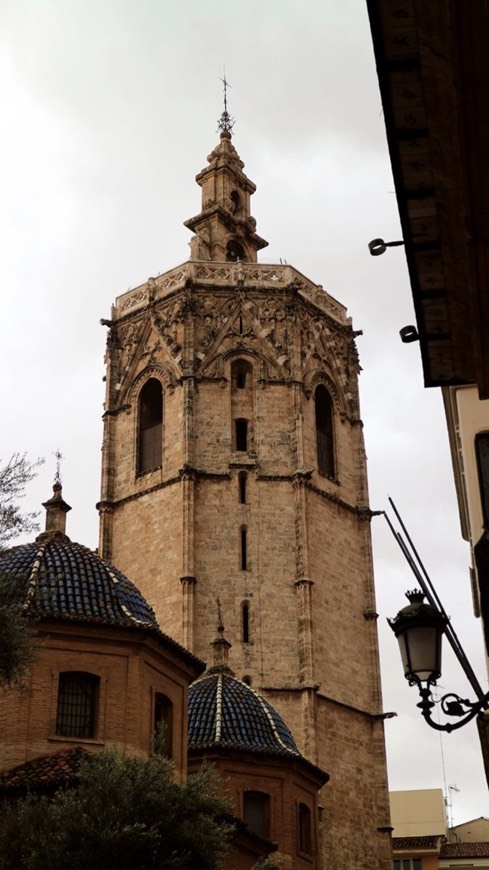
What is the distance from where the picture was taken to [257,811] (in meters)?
32.3

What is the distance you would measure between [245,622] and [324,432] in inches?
386

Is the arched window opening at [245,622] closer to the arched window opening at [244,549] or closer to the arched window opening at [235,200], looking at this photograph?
the arched window opening at [244,549]

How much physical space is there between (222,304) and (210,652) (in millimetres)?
14768

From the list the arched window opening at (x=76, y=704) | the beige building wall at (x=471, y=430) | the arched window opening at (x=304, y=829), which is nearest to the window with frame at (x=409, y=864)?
the arched window opening at (x=304, y=829)

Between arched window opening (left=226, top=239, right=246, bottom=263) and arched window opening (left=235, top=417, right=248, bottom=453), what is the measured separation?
42.3 feet

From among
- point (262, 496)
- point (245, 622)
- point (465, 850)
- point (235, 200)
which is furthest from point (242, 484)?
point (465, 850)

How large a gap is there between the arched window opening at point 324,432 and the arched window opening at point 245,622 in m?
6.89

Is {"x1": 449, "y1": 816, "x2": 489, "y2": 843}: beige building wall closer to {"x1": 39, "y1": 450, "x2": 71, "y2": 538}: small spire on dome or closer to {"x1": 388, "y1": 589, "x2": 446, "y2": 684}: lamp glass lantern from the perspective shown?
{"x1": 39, "y1": 450, "x2": 71, "y2": 538}: small spire on dome

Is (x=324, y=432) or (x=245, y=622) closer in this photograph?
(x=245, y=622)

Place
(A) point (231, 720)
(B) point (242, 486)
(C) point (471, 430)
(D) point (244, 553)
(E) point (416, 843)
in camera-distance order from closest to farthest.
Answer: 1. (C) point (471, 430)
2. (A) point (231, 720)
3. (D) point (244, 553)
4. (B) point (242, 486)
5. (E) point (416, 843)

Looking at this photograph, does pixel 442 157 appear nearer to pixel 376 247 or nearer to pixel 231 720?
pixel 376 247

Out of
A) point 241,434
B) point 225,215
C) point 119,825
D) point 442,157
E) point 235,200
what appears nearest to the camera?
point 442,157

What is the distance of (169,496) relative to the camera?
51062 mm

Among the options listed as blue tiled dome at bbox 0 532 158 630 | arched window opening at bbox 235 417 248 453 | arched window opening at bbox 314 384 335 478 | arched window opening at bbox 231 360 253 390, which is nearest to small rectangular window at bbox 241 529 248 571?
arched window opening at bbox 235 417 248 453
